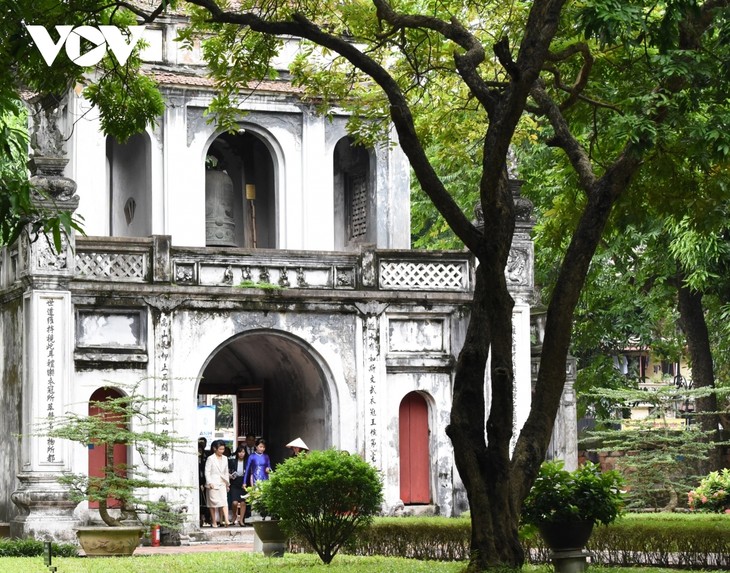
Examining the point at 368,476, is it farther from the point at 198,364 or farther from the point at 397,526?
the point at 198,364

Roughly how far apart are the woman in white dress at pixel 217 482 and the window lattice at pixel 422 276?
430 cm

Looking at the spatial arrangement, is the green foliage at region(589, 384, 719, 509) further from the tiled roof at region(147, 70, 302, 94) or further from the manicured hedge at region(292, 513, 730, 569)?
the tiled roof at region(147, 70, 302, 94)

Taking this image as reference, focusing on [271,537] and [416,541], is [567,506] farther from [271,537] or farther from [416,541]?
[416,541]

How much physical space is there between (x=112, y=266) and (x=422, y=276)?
576 centimetres

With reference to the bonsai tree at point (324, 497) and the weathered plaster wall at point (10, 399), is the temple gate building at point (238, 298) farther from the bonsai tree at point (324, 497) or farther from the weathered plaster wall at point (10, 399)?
the bonsai tree at point (324, 497)

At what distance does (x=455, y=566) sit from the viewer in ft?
54.3

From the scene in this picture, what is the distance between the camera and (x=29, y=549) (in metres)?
21.4

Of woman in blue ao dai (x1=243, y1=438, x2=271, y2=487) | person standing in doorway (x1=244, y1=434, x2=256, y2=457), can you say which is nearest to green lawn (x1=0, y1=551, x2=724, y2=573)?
woman in blue ao dai (x1=243, y1=438, x2=271, y2=487)

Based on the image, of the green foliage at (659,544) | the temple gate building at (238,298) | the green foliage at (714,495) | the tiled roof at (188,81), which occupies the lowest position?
the green foliage at (659,544)

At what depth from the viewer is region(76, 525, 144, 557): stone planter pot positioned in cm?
2109

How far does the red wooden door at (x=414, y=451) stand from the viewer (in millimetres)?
27844

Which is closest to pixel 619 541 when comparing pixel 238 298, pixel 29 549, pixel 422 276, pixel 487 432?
pixel 487 432

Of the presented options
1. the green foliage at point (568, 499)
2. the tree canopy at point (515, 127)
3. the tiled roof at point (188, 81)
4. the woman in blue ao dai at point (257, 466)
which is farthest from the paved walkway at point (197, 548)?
the tiled roof at point (188, 81)

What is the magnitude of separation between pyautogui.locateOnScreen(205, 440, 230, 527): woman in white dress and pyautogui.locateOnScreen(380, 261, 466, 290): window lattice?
14.1ft
